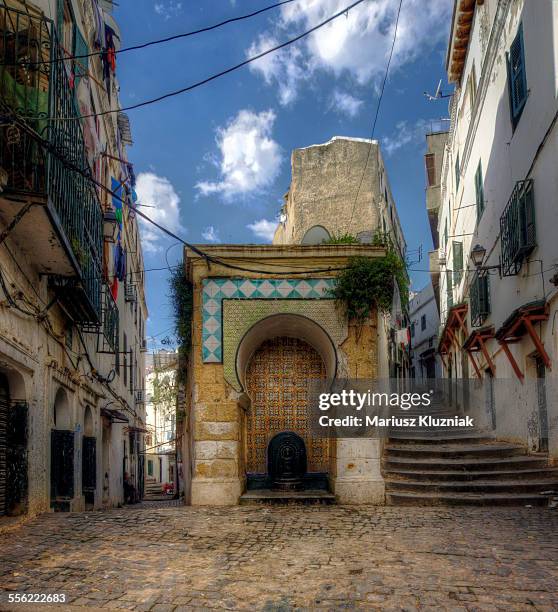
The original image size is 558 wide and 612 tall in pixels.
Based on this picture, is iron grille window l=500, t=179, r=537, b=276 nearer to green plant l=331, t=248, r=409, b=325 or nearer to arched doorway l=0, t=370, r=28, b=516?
green plant l=331, t=248, r=409, b=325

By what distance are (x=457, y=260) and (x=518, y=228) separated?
9908 millimetres

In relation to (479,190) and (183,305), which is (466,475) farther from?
(479,190)

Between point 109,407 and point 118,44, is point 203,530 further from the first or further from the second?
point 118,44

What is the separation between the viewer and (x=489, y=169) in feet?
44.3

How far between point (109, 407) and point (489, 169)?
11977 millimetres

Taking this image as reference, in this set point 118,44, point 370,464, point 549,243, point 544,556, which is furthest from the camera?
point 118,44

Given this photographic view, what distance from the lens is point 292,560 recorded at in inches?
229

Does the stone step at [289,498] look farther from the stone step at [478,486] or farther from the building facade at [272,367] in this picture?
the stone step at [478,486]

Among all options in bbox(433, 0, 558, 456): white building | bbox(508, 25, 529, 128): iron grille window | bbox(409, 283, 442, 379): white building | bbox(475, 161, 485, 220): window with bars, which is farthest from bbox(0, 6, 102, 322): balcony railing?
bbox(409, 283, 442, 379): white building

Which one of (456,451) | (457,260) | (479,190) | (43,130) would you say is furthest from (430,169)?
(43,130)

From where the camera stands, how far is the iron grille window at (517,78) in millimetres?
10211

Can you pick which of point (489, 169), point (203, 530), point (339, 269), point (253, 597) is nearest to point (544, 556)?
point (253, 597)

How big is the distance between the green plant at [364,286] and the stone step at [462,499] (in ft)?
9.62

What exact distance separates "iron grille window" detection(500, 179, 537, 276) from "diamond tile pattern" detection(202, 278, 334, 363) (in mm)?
3258
